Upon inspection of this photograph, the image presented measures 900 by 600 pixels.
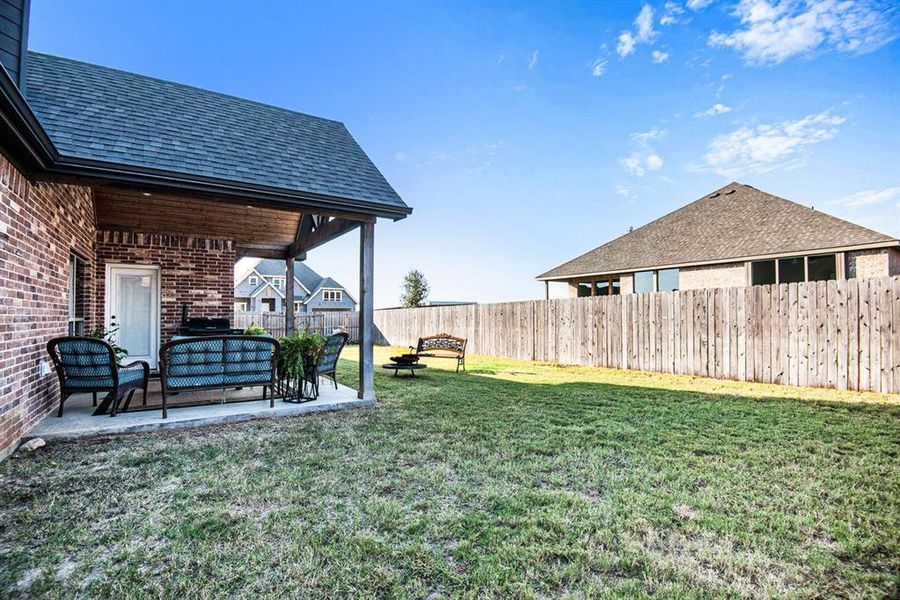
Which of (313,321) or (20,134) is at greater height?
(20,134)

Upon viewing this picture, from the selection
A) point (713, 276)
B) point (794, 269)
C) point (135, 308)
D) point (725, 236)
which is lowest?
point (135, 308)

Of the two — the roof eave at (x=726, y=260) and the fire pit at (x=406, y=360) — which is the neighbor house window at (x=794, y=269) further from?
the fire pit at (x=406, y=360)

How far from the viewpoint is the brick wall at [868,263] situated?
10562mm

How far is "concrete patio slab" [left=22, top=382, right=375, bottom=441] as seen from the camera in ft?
14.6

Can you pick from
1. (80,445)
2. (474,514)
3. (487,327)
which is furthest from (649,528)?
(487,327)

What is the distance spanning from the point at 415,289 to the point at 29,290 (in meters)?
33.6

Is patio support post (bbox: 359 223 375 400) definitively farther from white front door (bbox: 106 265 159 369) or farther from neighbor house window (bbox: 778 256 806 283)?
neighbor house window (bbox: 778 256 806 283)

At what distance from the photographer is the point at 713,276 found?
43.9ft

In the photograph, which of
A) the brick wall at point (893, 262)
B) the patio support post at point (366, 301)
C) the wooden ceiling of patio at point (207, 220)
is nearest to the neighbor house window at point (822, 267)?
the brick wall at point (893, 262)

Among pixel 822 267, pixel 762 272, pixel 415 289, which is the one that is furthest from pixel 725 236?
pixel 415 289

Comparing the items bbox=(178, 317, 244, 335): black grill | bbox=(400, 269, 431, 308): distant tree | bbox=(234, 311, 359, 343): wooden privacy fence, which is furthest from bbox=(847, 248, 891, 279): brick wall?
bbox=(400, 269, 431, 308): distant tree

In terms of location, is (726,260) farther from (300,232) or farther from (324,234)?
(300,232)

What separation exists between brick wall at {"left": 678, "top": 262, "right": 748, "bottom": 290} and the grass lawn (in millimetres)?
8709

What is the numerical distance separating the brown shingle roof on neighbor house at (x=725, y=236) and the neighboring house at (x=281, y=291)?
22.6m
